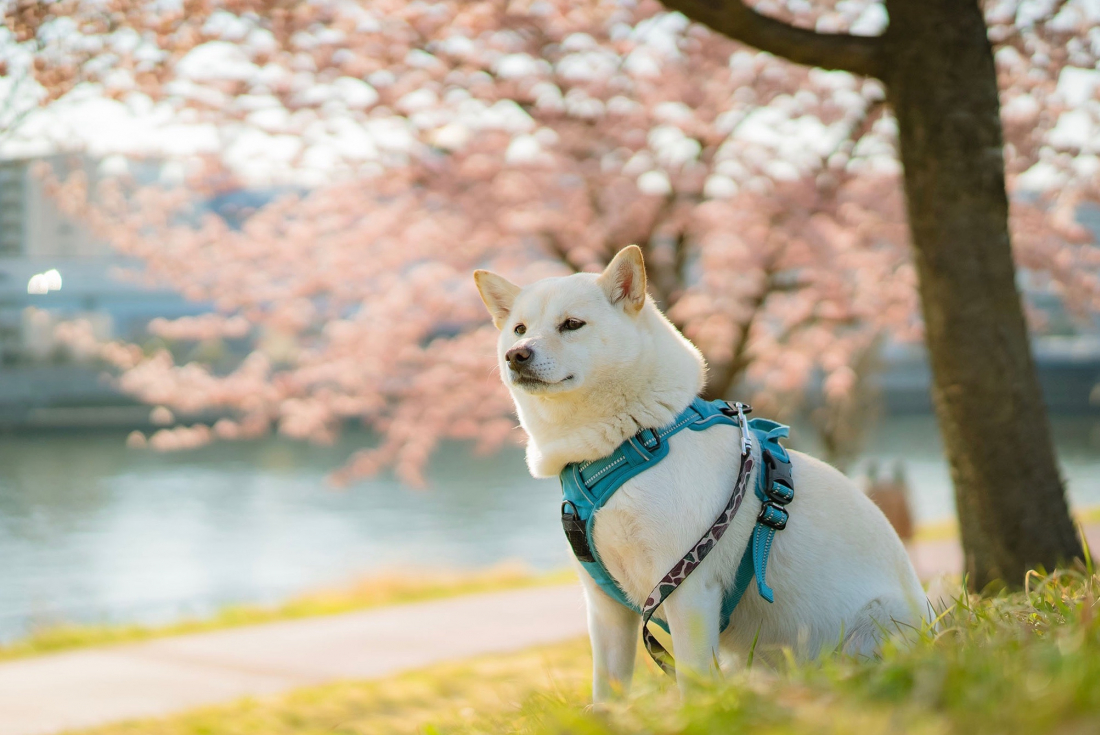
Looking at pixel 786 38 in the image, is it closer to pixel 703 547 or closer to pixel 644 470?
pixel 644 470

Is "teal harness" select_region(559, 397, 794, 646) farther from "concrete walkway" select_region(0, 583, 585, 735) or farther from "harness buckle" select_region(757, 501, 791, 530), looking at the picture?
"concrete walkway" select_region(0, 583, 585, 735)

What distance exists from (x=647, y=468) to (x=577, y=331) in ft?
1.44

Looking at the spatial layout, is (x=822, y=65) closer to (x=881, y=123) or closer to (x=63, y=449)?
(x=881, y=123)

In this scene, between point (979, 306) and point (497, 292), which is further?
point (979, 306)

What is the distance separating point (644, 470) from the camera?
2.35m

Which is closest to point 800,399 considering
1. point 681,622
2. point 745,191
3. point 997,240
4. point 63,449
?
point 745,191

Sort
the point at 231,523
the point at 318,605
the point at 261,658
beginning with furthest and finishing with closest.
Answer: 1. the point at 231,523
2. the point at 318,605
3. the point at 261,658

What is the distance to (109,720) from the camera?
14.8ft

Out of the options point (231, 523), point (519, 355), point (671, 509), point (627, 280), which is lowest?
point (231, 523)

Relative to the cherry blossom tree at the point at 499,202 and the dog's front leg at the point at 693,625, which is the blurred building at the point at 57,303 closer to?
the cherry blossom tree at the point at 499,202

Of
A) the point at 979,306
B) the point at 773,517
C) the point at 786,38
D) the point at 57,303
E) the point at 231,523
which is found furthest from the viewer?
the point at 231,523

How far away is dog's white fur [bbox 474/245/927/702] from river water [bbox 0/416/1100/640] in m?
4.53

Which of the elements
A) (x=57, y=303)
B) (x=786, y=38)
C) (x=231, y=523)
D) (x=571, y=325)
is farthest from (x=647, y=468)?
(x=231, y=523)

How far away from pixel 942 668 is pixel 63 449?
101ft
